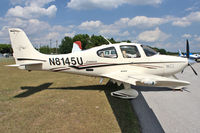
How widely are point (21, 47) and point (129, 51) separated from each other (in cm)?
501

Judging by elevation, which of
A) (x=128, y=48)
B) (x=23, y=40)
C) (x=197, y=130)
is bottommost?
(x=197, y=130)

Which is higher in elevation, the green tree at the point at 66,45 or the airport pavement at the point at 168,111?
the green tree at the point at 66,45

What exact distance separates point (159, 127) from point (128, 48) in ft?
10.7

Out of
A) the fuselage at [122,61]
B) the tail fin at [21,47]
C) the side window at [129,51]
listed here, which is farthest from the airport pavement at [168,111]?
the tail fin at [21,47]

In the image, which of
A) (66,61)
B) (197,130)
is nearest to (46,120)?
(66,61)

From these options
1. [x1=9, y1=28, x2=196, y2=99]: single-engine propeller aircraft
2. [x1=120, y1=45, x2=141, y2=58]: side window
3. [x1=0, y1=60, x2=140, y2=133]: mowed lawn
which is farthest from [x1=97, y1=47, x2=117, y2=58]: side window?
[x1=0, y1=60, x2=140, y2=133]: mowed lawn

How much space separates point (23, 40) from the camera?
18.8 ft

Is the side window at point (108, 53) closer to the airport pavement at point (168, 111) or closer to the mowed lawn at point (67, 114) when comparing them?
the mowed lawn at point (67, 114)

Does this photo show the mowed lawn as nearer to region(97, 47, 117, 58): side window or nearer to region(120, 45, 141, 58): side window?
region(97, 47, 117, 58): side window

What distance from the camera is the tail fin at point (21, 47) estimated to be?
557cm

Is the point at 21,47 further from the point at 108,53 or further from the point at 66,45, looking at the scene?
the point at 66,45

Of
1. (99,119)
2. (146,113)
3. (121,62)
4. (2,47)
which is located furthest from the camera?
(2,47)

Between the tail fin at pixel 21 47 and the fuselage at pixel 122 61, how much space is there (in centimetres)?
146

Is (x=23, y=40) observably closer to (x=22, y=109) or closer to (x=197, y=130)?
(x=22, y=109)
